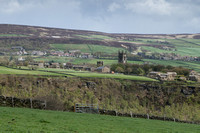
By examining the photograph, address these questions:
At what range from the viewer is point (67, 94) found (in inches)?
3182

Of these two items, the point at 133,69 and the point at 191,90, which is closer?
the point at 191,90

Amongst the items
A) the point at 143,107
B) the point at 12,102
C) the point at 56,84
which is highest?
the point at 12,102

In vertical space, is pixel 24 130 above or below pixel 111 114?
above

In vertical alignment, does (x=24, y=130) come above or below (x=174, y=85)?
above

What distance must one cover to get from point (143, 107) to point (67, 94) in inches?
915

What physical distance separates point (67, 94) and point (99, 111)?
4459cm

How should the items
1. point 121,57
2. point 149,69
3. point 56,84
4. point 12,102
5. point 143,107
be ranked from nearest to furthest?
point 12,102 → point 143,107 → point 56,84 → point 149,69 → point 121,57

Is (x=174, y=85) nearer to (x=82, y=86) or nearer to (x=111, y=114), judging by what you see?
(x=82, y=86)

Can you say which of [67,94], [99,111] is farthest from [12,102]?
[67,94]

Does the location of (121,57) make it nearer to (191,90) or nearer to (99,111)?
(191,90)

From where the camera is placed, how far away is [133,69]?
13850 centimetres

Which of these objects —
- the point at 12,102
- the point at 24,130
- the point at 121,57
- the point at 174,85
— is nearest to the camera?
the point at 24,130

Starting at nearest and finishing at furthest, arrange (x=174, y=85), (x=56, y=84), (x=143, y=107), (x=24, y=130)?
(x=24, y=130), (x=143, y=107), (x=56, y=84), (x=174, y=85)

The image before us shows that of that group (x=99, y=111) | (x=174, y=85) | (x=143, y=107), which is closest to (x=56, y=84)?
(x=143, y=107)
